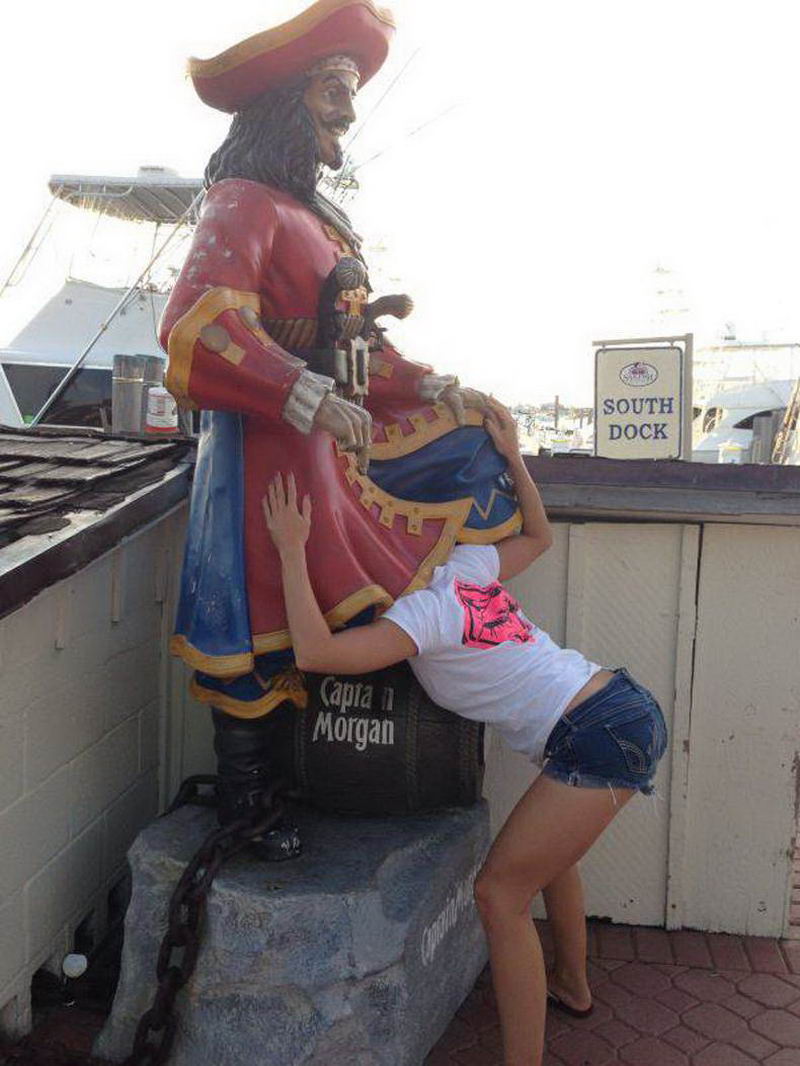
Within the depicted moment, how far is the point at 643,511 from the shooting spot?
110 inches

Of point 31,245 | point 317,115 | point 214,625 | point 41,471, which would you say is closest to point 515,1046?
point 214,625

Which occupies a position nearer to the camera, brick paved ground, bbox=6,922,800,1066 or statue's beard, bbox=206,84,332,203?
statue's beard, bbox=206,84,332,203

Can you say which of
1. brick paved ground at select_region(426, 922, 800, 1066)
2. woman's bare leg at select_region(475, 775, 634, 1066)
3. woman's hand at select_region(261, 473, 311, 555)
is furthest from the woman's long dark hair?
brick paved ground at select_region(426, 922, 800, 1066)

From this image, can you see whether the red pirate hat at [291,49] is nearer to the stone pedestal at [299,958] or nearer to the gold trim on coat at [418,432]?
the gold trim on coat at [418,432]

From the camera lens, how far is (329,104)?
6.98 ft

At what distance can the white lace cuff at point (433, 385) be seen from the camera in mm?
2396

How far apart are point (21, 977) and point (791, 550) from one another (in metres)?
2.31

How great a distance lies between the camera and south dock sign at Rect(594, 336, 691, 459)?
405cm

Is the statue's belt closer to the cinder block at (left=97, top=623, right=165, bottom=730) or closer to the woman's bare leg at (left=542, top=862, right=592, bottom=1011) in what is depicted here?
the cinder block at (left=97, top=623, right=165, bottom=730)

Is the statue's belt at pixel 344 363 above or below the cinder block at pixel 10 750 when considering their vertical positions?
above

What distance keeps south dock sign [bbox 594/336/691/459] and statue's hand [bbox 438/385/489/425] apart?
1723 millimetres

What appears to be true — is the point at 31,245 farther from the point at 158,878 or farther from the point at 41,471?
the point at 158,878

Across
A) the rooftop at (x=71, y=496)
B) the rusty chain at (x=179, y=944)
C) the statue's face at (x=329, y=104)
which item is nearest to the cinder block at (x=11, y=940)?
the rusty chain at (x=179, y=944)

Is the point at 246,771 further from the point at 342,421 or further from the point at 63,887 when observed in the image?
the point at 342,421
